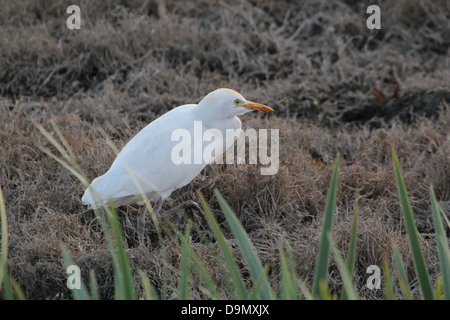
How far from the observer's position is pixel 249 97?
4695mm

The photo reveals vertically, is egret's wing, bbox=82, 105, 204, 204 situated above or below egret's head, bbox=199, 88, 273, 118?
below

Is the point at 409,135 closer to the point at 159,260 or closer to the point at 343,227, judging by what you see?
the point at 343,227

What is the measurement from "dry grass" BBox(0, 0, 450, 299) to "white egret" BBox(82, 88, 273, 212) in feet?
0.87

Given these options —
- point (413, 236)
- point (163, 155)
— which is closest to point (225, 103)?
point (163, 155)

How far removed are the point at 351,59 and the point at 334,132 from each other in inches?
48.2

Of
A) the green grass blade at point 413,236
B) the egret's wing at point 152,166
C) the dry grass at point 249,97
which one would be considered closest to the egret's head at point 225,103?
the egret's wing at point 152,166

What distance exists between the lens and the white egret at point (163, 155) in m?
2.92

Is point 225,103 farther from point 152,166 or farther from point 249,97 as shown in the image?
point 249,97

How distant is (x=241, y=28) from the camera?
5668 mm

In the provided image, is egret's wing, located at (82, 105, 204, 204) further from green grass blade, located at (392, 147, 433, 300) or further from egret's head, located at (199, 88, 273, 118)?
green grass blade, located at (392, 147, 433, 300)

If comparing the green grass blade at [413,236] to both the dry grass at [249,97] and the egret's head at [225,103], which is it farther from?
the egret's head at [225,103]

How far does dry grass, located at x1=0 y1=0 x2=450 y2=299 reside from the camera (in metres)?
3.02

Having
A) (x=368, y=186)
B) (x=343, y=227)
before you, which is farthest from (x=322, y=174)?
(x=343, y=227)

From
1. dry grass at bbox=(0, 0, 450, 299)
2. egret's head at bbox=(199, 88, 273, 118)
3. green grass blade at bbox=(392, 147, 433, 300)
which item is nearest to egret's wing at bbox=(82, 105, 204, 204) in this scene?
egret's head at bbox=(199, 88, 273, 118)
